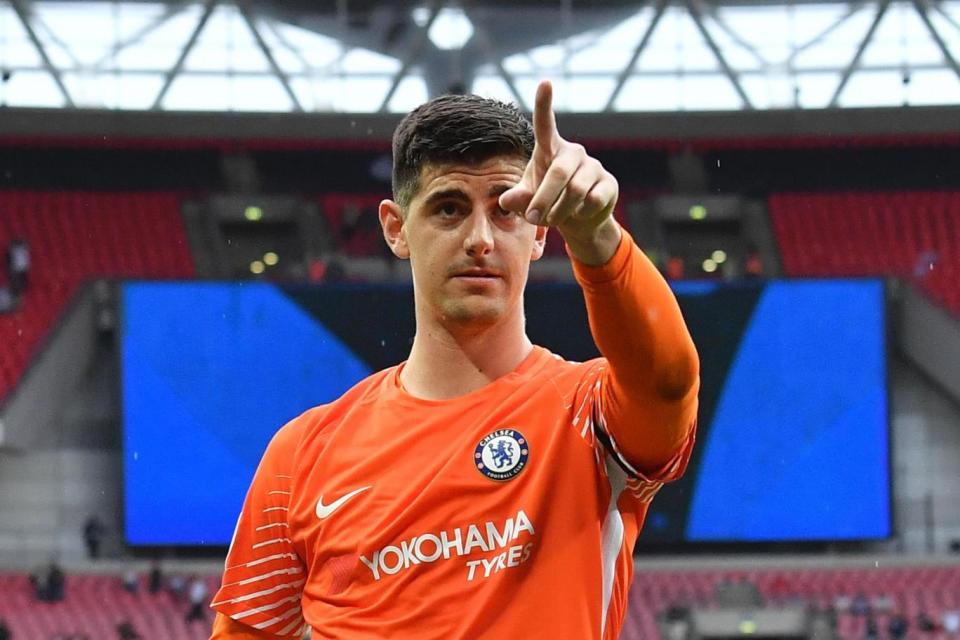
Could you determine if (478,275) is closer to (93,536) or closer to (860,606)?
(860,606)

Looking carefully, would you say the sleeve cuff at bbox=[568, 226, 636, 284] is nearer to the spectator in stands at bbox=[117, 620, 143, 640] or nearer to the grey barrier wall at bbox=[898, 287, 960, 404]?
the spectator in stands at bbox=[117, 620, 143, 640]

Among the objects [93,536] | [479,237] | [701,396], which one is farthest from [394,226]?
[93,536]

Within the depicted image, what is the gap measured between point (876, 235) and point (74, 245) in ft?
39.9

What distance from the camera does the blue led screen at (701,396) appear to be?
20422mm

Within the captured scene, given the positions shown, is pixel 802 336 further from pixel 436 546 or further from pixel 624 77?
pixel 436 546

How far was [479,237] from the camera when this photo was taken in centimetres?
219

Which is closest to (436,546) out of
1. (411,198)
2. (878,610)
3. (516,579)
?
(516,579)

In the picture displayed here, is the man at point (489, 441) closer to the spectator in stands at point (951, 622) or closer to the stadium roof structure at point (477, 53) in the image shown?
the spectator in stands at point (951, 622)

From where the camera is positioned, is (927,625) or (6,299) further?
(6,299)

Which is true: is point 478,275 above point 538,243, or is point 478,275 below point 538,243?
below

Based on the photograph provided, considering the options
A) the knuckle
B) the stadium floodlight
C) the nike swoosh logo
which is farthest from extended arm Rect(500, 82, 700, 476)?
the stadium floodlight

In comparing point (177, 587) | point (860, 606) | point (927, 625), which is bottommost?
point (927, 625)

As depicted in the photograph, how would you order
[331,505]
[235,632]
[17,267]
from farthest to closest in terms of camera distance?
[17,267] < [235,632] < [331,505]

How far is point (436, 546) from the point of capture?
7.34 feet
